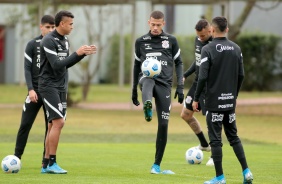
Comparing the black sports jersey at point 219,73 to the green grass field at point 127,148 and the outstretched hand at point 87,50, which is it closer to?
the green grass field at point 127,148

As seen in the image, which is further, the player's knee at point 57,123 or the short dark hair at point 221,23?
the player's knee at point 57,123

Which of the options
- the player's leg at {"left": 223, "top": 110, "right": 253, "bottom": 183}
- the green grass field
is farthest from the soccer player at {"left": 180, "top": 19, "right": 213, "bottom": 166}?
the player's leg at {"left": 223, "top": 110, "right": 253, "bottom": 183}

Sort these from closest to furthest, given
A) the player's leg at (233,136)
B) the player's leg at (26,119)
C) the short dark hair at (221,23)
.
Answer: the short dark hair at (221,23)
the player's leg at (233,136)
the player's leg at (26,119)

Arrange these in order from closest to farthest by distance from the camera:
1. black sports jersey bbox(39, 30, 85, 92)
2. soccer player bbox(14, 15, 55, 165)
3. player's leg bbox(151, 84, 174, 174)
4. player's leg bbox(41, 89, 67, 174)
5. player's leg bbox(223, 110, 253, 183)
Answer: player's leg bbox(223, 110, 253, 183), black sports jersey bbox(39, 30, 85, 92), player's leg bbox(41, 89, 67, 174), player's leg bbox(151, 84, 174, 174), soccer player bbox(14, 15, 55, 165)

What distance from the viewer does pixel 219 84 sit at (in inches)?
454

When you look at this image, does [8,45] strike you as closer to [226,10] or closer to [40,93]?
[226,10]

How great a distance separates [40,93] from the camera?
12992 millimetres

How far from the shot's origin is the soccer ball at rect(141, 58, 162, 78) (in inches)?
509

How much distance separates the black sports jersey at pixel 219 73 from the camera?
452 inches

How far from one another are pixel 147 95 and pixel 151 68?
43cm

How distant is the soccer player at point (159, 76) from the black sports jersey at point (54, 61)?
1.24 m

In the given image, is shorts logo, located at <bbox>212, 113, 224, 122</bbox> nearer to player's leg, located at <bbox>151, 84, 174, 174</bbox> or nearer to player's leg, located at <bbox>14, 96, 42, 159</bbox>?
player's leg, located at <bbox>151, 84, 174, 174</bbox>

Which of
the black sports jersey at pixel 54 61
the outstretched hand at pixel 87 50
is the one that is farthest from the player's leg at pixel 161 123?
the black sports jersey at pixel 54 61

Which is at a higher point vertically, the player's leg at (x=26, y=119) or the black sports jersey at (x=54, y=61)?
the black sports jersey at (x=54, y=61)
